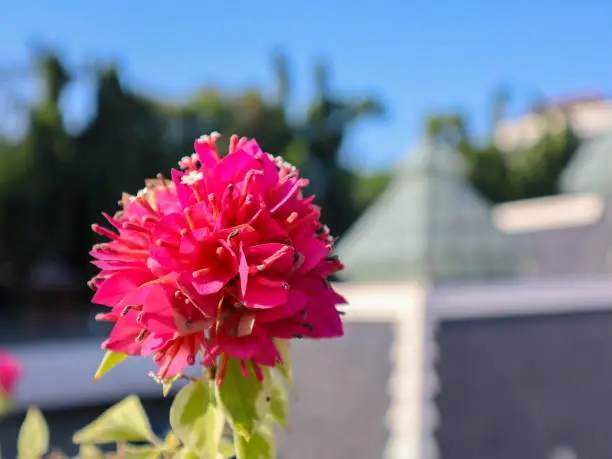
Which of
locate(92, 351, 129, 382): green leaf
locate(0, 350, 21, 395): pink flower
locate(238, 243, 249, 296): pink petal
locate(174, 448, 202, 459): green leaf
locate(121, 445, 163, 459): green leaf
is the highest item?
locate(0, 350, 21, 395): pink flower

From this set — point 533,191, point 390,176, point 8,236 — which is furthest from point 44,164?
point 533,191

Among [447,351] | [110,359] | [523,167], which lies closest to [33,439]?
[110,359]

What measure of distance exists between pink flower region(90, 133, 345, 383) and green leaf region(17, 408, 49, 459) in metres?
0.41

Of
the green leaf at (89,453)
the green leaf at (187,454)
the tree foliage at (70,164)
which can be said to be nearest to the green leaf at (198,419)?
the green leaf at (187,454)

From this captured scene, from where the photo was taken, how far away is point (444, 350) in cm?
381

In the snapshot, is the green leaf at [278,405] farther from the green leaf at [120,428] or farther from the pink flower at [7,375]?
the pink flower at [7,375]

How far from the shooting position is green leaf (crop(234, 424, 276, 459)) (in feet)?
2.37

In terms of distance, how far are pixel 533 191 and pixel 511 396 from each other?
17.1 m

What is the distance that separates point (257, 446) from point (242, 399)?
8 cm

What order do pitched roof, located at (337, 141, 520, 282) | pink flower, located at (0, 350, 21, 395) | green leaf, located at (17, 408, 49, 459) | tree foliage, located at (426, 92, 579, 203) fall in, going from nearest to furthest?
green leaf, located at (17, 408, 49, 459)
pink flower, located at (0, 350, 21, 395)
pitched roof, located at (337, 141, 520, 282)
tree foliage, located at (426, 92, 579, 203)

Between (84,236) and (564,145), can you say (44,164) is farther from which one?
(564,145)

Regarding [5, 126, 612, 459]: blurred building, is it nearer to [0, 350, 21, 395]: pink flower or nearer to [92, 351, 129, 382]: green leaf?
[0, 350, 21, 395]: pink flower

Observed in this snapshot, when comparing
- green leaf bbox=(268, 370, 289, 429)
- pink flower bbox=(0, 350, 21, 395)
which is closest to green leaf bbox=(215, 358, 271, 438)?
green leaf bbox=(268, 370, 289, 429)

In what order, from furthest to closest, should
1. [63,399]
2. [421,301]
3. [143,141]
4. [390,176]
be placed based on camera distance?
1. [390,176]
2. [143,141]
3. [63,399]
4. [421,301]
